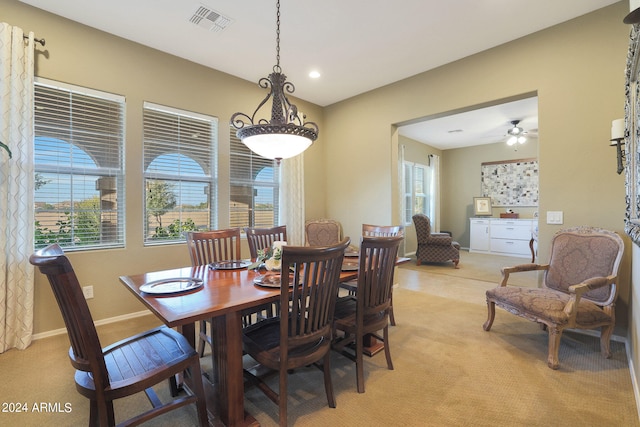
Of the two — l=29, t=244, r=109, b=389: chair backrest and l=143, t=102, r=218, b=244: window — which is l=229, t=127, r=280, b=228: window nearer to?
l=143, t=102, r=218, b=244: window

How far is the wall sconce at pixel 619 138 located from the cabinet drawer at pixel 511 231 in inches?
181

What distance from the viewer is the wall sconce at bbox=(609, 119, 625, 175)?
2260 mm

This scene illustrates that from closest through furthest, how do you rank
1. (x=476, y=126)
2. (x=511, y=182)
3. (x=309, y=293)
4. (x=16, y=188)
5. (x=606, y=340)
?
(x=309, y=293) → (x=606, y=340) → (x=16, y=188) → (x=476, y=126) → (x=511, y=182)

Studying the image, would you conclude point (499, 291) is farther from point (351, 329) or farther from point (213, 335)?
point (213, 335)

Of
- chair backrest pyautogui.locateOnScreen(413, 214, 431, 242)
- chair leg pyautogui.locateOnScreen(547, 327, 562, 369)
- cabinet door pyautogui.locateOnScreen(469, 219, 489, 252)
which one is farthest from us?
cabinet door pyautogui.locateOnScreen(469, 219, 489, 252)

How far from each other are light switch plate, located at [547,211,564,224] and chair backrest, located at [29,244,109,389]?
3.71 metres

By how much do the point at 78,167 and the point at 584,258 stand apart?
Answer: 4.83 metres

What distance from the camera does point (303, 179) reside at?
15.0 ft

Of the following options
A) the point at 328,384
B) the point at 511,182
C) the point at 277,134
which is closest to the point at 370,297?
the point at 328,384

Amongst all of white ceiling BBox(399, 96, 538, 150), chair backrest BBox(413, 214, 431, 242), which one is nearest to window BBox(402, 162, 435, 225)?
white ceiling BBox(399, 96, 538, 150)

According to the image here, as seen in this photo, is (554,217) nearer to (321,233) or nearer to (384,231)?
(384,231)

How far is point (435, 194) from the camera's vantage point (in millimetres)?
7719

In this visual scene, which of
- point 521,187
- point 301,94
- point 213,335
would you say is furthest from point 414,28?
point 521,187

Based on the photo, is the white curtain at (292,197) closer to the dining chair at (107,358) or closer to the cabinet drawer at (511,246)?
the dining chair at (107,358)
